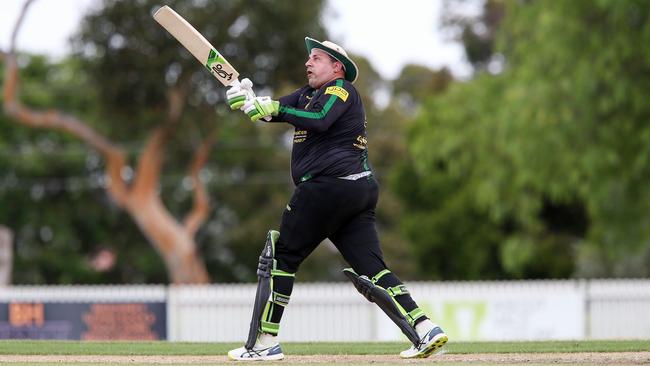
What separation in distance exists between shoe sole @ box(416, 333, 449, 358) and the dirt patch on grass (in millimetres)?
60

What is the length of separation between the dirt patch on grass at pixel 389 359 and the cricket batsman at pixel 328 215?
21cm

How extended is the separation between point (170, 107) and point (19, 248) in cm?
1766

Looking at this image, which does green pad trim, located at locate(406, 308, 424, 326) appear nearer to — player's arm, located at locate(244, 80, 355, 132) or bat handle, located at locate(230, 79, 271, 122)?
player's arm, located at locate(244, 80, 355, 132)

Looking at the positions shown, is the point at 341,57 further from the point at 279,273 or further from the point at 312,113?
the point at 279,273

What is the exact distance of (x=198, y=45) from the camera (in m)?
8.88

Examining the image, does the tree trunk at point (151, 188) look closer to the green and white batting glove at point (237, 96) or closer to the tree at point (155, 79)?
the tree at point (155, 79)

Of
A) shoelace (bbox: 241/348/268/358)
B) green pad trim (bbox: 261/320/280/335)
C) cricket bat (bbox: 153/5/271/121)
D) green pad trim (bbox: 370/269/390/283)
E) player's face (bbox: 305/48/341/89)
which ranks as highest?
cricket bat (bbox: 153/5/271/121)

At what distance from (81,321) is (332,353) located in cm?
1377

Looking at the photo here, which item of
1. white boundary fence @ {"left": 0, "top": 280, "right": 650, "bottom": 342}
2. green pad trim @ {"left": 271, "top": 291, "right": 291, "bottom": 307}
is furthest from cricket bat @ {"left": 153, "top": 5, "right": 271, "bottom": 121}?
white boundary fence @ {"left": 0, "top": 280, "right": 650, "bottom": 342}

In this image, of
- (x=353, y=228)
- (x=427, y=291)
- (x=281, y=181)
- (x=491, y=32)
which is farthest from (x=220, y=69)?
(x=491, y=32)

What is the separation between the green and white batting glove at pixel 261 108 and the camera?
813 cm

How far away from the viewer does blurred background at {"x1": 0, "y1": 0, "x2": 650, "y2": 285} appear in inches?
976

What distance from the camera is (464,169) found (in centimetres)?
3491

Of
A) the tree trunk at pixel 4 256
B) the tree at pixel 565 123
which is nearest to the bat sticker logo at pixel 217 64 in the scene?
the tree at pixel 565 123
